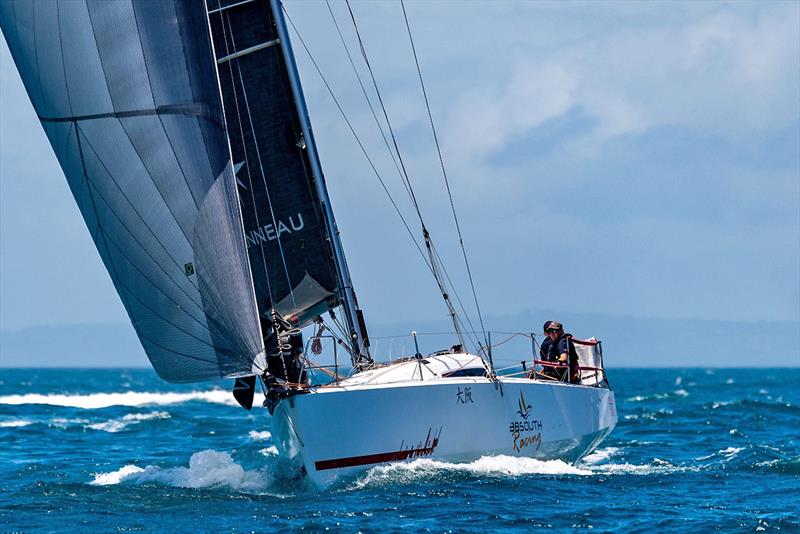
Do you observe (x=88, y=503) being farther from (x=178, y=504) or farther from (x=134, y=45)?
(x=134, y=45)

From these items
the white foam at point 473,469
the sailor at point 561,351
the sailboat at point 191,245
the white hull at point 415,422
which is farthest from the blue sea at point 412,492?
the sailor at point 561,351

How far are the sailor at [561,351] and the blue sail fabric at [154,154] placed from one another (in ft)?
18.1

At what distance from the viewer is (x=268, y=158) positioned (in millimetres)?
16141

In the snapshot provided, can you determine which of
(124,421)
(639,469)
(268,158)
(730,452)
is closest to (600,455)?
(730,452)

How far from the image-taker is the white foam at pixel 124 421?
29.2 meters

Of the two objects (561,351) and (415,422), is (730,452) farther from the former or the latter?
(415,422)

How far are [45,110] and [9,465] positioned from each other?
7914 mm

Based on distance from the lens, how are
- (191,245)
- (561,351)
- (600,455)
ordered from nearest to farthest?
(191,245)
(561,351)
(600,455)

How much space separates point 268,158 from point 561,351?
212 inches

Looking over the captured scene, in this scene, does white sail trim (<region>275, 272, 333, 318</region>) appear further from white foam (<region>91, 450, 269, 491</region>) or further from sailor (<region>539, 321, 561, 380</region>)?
sailor (<region>539, 321, 561, 380</region>)

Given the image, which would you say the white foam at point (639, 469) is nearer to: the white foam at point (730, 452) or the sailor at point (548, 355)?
the sailor at point (548, 355)

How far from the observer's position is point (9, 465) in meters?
18.5

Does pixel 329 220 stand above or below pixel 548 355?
above

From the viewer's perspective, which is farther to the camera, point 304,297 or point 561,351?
point 561,351
